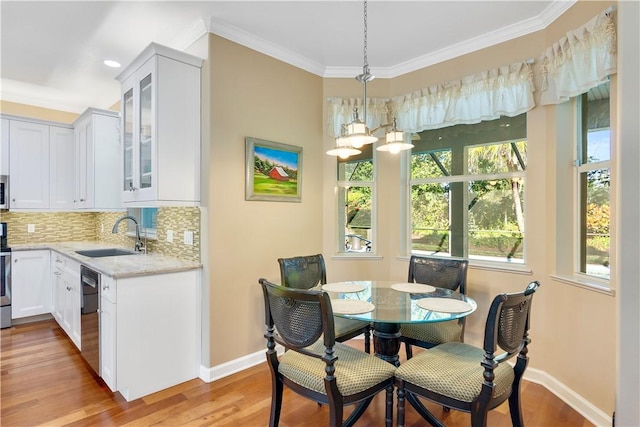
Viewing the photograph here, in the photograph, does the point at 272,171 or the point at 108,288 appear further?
the point at 272,171

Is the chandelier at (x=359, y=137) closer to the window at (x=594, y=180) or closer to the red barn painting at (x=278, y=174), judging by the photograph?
the red barn painting at (x=278, y=174)

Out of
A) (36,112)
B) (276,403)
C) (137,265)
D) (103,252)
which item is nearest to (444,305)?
(276,403)

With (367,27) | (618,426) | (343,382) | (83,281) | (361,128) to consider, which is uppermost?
(367,27)

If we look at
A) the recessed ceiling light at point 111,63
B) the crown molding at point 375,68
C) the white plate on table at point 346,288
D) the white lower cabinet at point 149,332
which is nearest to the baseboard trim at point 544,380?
the white lower cabinet at point 149,332

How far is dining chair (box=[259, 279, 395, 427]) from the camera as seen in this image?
162 cm

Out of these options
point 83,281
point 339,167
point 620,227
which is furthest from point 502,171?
point 83,281

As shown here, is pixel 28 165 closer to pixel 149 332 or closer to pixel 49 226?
pixel 49 226

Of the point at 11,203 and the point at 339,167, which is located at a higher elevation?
the point at 339,167

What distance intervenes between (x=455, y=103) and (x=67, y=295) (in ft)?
13.4

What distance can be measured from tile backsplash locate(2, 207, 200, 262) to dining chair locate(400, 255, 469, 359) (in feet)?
5.76

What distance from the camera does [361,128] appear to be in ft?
6.74

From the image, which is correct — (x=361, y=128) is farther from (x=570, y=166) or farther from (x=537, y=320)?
(x=537, y=320)

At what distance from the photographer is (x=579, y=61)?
7.29 feet

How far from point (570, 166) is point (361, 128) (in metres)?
1.63
